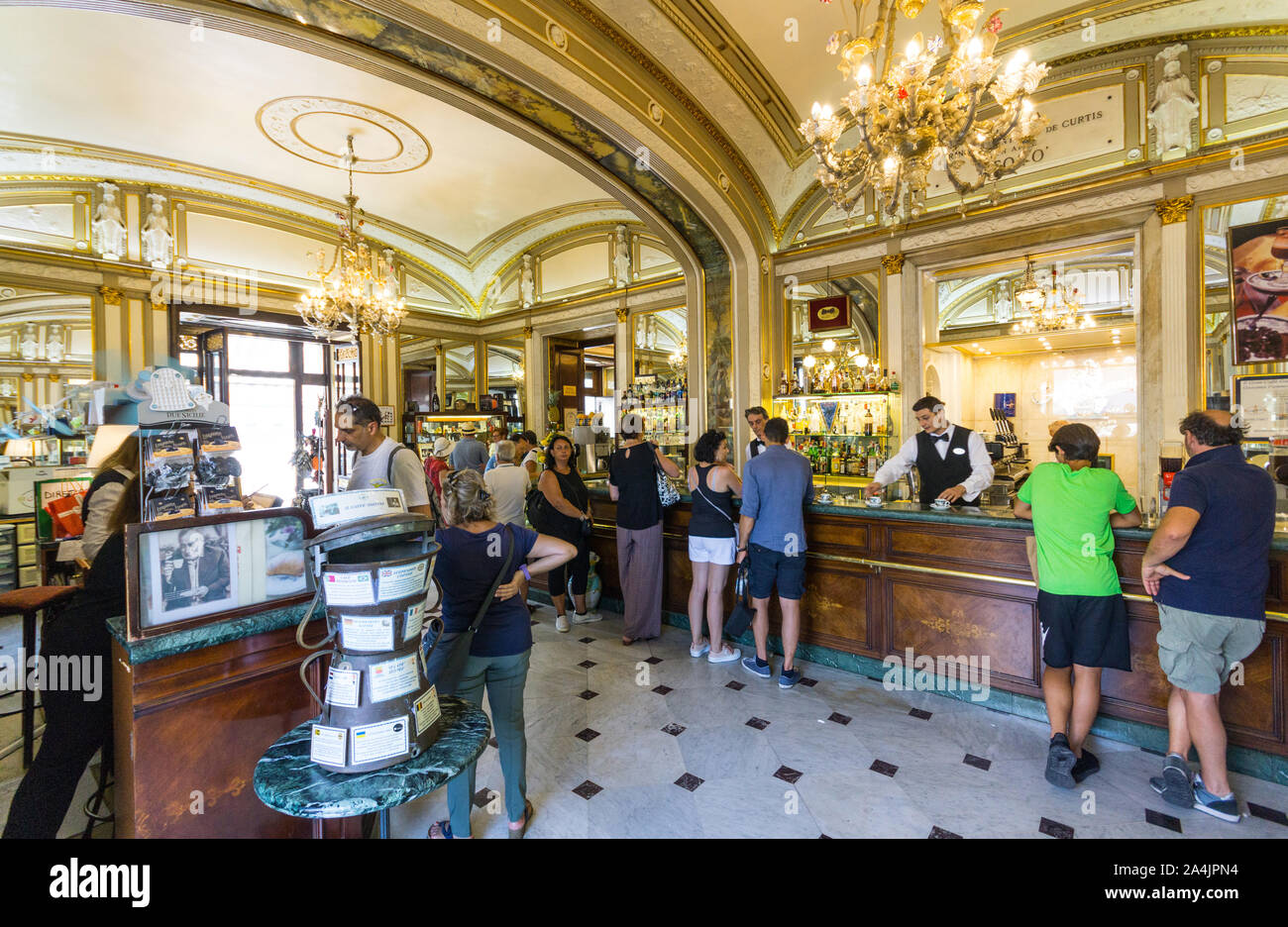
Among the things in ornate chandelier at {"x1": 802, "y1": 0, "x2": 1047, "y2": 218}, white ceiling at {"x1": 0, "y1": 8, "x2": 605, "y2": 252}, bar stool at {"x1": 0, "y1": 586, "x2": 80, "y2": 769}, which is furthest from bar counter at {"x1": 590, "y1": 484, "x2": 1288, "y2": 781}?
white ceiling at {"x1": 0, "y1": 8, "x2": 605, "y2": 252}

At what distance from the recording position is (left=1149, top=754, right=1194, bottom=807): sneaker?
2402mm

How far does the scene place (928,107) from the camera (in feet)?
10.6

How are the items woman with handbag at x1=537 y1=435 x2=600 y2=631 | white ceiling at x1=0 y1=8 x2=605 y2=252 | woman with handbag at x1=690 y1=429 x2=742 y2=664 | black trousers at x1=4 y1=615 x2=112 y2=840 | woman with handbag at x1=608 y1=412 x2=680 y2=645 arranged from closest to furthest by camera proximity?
1. black trousers at x1=4 y1=615 x2=112 y2=840
2. woman with handbag at x1=690 y1=429 x2=742 y2=664
3. woman with handbag at x1=608 y1=412 x2=680 y2=645
4. woman with handbag at x1=537 y1=435 x2=600 y2=631
5. white ceiling at x1=0 y1=8 x2=605 y2=252

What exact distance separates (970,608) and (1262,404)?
3883mm

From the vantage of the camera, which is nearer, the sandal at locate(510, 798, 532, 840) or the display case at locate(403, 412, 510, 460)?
the sandal at locate(510, 798, 532, 840)

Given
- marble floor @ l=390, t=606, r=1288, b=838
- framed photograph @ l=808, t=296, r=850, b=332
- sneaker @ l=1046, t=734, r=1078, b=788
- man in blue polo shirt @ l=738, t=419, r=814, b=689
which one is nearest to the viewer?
marble floor @ l=390, t=606, r=1288, b=838

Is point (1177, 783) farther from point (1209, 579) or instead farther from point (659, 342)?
point (659, 342)

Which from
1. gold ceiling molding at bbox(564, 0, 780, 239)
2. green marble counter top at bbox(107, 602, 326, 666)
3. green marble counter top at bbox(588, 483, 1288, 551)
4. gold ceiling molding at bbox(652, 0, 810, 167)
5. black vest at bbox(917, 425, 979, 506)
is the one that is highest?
gold ceiling molding at bbox(652, 0, 810, 167)

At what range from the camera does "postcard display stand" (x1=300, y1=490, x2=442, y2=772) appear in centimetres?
135

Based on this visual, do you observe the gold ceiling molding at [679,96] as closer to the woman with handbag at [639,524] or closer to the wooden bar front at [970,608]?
the woman with handbag at [639,524]

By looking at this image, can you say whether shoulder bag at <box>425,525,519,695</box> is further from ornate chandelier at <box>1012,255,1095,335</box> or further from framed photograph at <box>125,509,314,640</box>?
ornate chandelier at <box>1012,255,1095,335</box>

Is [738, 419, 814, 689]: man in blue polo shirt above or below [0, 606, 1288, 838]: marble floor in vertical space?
above
